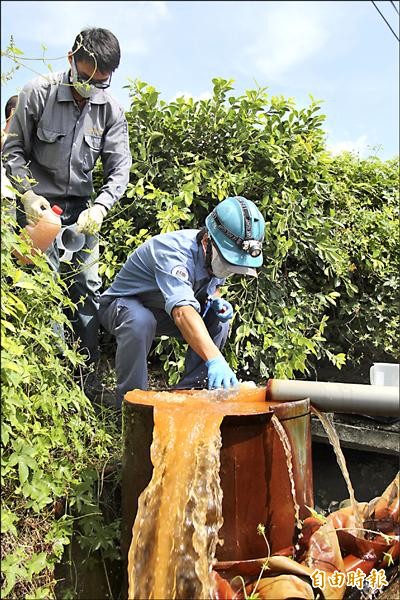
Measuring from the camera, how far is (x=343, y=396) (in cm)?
248

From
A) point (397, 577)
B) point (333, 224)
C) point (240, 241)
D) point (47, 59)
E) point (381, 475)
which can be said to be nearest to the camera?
point (397, 577)

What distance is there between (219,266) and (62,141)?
1.18 metres

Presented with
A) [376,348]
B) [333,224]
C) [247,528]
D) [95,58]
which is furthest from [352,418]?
[95,58]

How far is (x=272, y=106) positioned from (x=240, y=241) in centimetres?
157

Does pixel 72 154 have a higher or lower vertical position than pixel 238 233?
higher

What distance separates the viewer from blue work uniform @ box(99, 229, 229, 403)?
3.01 m

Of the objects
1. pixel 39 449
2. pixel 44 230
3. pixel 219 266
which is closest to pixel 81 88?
pixel 44 230

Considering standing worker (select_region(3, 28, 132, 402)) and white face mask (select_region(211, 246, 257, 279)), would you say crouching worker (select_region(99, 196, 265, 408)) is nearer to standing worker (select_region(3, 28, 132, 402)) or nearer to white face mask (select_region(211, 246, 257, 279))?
white face mask (select_region(211, 246, 257, 279))

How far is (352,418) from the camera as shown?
418cm

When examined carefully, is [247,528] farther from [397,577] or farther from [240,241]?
[240,241]

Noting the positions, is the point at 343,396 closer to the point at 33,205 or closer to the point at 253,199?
the point at 33,205

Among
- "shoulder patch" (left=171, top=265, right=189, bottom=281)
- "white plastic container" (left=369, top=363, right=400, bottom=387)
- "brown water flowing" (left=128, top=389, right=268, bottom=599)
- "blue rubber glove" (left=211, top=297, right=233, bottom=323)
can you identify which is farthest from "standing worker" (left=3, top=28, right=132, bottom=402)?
"white plastic container" (left=369, top=363, right=400, bottom=387)

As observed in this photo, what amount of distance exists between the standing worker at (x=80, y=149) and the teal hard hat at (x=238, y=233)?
69 cm

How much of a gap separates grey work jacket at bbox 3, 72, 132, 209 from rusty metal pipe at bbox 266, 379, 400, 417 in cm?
153
